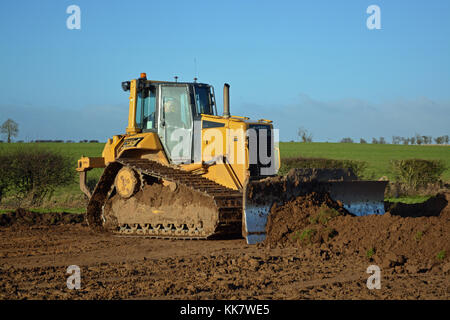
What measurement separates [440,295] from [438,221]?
3.05m

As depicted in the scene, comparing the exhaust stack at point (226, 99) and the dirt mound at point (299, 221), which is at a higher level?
the exhaust stack at point (226, 99)

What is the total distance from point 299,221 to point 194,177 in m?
2.36

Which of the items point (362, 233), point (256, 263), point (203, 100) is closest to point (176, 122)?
point (203, 100)

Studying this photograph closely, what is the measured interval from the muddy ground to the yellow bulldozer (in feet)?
1.42

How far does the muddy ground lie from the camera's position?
6.31 metres

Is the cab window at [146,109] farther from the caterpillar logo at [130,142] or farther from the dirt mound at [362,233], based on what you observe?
the dirt mound at [362,233]

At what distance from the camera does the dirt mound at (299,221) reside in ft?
31.7

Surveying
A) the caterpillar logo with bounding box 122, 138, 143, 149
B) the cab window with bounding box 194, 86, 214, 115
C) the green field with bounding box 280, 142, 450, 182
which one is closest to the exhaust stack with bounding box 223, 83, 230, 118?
the cab window with bounding box 194, 86, 214, 115

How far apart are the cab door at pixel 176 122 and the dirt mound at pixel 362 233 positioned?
8.71 feet

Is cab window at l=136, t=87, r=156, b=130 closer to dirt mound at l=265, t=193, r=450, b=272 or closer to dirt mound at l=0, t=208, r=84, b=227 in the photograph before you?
dirt mound at l=265, t=193, r=450, b=272

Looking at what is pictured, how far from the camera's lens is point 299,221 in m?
10.2

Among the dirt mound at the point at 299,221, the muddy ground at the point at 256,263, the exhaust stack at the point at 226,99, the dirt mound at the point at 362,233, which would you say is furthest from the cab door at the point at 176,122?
the dirt mound at the point at 362,233
